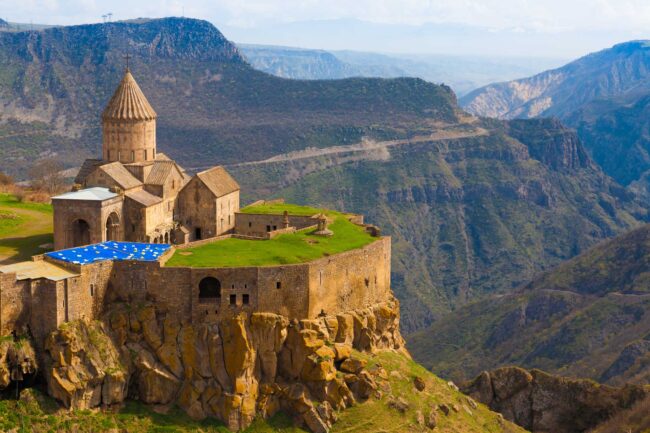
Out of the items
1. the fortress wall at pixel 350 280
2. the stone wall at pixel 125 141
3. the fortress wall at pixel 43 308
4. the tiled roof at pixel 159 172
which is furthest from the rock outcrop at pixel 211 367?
the stone wall at pixel 125 141

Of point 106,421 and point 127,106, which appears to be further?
point 127,106

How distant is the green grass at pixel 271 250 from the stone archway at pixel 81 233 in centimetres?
670

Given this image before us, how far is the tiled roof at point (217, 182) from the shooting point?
76.9 meters

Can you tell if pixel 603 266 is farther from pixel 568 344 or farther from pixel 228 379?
pixel 228 379

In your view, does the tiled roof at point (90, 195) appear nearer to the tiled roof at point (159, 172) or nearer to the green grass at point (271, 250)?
the tiled roof at point (159, 172)

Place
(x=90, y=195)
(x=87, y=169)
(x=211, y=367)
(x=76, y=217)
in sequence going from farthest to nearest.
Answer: (x=87, y=169) < (x=90, y=195) < (x=76, y=217) < (x=211, y=367)

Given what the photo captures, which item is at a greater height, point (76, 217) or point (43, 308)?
point (76, 217)

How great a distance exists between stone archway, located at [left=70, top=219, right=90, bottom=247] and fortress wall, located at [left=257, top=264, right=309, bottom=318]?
12.8 m

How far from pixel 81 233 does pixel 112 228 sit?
1.93 meters

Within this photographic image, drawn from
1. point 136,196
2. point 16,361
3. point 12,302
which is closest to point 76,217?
point 136,196

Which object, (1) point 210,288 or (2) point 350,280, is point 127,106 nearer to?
(1) point 210,288

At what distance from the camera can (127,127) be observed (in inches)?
3054

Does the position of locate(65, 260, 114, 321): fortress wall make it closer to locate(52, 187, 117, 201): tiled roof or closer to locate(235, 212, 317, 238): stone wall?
locate(52, 187, 117, 201): tiled roof

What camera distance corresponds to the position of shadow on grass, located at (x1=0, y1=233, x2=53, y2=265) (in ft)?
221
